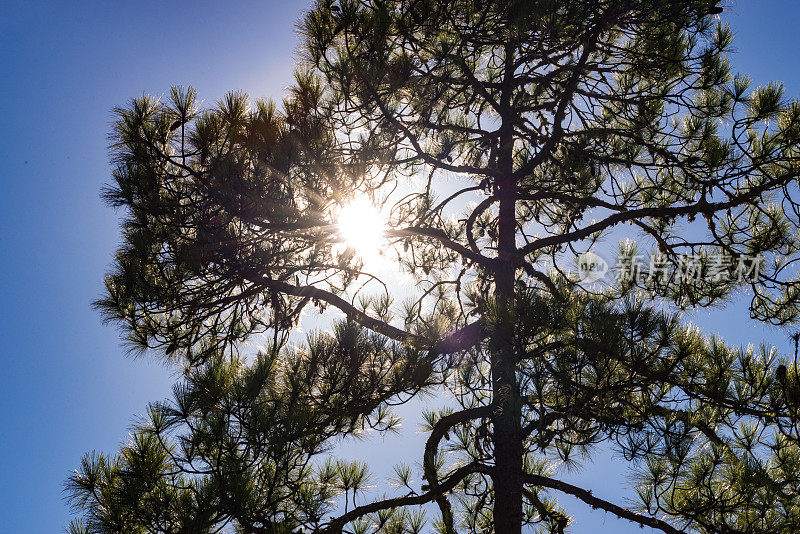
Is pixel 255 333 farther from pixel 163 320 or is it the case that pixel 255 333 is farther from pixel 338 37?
pixel 338 37

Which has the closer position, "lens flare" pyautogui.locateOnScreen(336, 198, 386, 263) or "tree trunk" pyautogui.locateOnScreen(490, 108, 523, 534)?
"tree trunk" pyautogui.locateOnScreen(490, 108, 523, 534)

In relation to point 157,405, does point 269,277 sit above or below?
above

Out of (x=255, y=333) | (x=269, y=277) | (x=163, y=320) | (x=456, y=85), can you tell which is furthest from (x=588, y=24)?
(x=163, y=320)

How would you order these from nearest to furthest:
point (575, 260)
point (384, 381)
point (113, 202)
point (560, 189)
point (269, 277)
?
point (384, 381), point (113, 202), point (269, 277), point (575, 260), point (560, 189)

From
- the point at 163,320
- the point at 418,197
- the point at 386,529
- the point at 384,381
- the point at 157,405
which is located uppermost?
the point at 418,197

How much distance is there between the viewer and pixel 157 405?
8.48 ft

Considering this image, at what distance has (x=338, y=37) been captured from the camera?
3.25 meters

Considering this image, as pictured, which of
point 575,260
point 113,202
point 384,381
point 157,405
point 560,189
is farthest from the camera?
point 560,189

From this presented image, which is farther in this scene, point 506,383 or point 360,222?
point 360,222

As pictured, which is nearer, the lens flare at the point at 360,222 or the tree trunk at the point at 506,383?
the tree trunk at the point at 506,383

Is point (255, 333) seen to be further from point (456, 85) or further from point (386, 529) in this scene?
point (456, 85)

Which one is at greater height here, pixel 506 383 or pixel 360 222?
pixel 360 222

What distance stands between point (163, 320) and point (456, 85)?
2.50 meters

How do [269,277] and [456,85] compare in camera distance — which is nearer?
[269,277]
